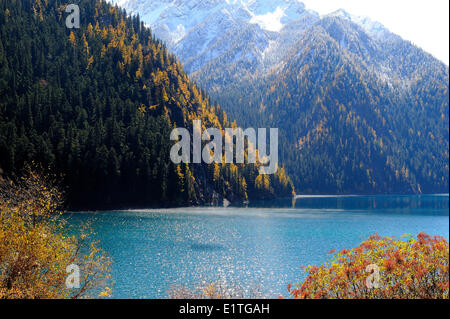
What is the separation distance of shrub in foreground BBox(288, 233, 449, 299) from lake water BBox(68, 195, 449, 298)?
21.5 m

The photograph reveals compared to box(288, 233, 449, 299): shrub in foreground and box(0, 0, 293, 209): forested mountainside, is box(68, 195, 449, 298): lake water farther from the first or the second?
box(0, 0, 293, 209): forested mountainside

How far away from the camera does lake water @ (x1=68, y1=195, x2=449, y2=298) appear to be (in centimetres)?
5147

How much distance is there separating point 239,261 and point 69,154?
93941 mm

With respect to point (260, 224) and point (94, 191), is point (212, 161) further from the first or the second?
point (260, 224)

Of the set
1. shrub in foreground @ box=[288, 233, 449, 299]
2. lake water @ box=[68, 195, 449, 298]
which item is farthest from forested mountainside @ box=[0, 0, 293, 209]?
shrub in foreground @ box=[288, 233, 449, 299]


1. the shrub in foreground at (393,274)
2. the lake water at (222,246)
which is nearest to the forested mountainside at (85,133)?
the lake water at (222,246)

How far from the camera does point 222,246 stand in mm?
77500

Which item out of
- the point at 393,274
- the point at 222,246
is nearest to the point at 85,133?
the point at 222,246

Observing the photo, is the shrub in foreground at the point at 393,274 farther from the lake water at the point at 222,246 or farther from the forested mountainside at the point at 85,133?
the forested mountainside at the point at 85,133

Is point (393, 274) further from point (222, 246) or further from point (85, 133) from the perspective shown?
point (85, 133)

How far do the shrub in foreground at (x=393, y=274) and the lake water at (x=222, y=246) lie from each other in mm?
21545

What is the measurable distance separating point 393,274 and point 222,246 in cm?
5683
